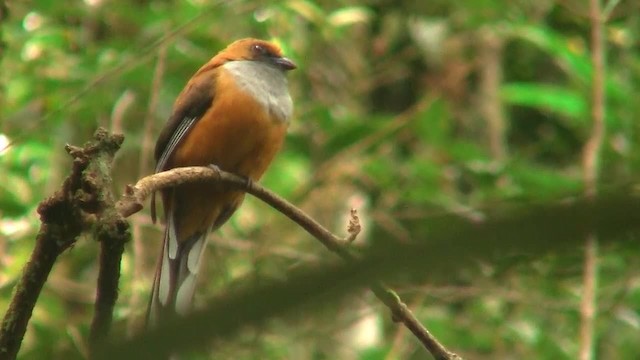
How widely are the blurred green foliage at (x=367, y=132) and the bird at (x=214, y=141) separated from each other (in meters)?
0.28

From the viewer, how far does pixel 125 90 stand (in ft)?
14.8

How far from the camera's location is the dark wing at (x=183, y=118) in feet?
12.4

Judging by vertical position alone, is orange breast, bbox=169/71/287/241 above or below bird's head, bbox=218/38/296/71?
below

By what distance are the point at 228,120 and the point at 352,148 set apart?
1295 millimetres

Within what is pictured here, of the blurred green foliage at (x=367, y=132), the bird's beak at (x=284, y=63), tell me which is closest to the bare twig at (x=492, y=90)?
the blurred green foliage at (x=367, y=132)

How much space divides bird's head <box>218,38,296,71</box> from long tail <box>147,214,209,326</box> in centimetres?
95

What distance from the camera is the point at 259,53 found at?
443cm

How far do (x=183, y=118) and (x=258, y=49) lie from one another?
77 cm

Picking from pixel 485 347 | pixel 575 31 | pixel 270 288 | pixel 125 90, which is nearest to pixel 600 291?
pixel 485 347

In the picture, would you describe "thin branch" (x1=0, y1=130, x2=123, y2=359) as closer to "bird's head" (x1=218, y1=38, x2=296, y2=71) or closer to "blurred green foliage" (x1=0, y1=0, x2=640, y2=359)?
"blurred green foliage" (x1=0, y1=0, x2=640, y2=359)

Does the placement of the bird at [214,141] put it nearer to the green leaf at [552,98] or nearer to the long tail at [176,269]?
the long tail at [176,269]

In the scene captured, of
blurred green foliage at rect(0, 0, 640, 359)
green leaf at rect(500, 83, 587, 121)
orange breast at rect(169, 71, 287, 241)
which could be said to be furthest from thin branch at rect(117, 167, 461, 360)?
green leaf at rect(500, 83, 587, 121)

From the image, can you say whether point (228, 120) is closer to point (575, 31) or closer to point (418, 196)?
point (418, 196)

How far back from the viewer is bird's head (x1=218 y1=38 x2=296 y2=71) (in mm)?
4336
